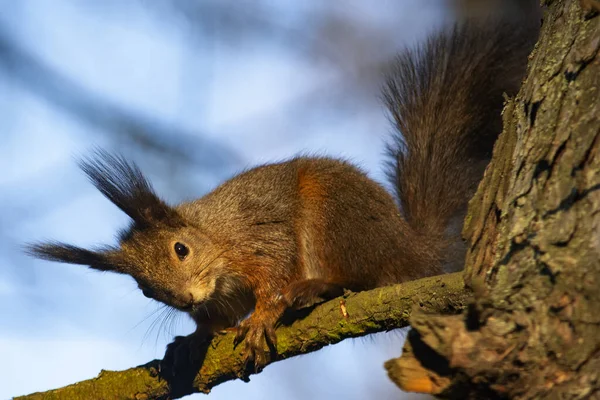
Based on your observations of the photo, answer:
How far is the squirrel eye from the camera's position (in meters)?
3.43

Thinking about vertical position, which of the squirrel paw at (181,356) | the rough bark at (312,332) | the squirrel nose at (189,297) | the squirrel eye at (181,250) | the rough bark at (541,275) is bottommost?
the rough bark at (541,275)

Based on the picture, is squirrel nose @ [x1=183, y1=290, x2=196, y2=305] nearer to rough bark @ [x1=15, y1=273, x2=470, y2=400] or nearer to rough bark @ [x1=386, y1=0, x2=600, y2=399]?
rough bark @ [x1=15, y1=273, x2=470, y2=400]

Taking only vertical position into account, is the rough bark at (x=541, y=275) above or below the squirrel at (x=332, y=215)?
below

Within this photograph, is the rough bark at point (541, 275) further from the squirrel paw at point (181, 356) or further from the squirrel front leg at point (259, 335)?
the squirrel paw at point (181, 356)

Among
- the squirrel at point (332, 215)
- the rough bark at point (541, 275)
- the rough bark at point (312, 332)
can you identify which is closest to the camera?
the rough bark at point (541, 275)

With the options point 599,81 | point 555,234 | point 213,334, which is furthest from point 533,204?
point 213,334

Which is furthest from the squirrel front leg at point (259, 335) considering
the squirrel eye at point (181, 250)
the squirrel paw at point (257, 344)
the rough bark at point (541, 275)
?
the rough bark at point (541, 275)

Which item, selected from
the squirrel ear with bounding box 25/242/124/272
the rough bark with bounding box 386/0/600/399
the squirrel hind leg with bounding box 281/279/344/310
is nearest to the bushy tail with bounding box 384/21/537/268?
the squirrel hind leg with bounding box 281/279/344/310

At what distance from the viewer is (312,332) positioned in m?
2.95

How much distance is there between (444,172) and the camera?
12.1 ft

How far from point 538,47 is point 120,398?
2.25m

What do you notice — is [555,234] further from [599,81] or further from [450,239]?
[450,239]

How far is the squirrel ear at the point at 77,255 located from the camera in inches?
131

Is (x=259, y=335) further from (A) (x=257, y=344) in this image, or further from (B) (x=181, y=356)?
(B) (x=181, y=356)
